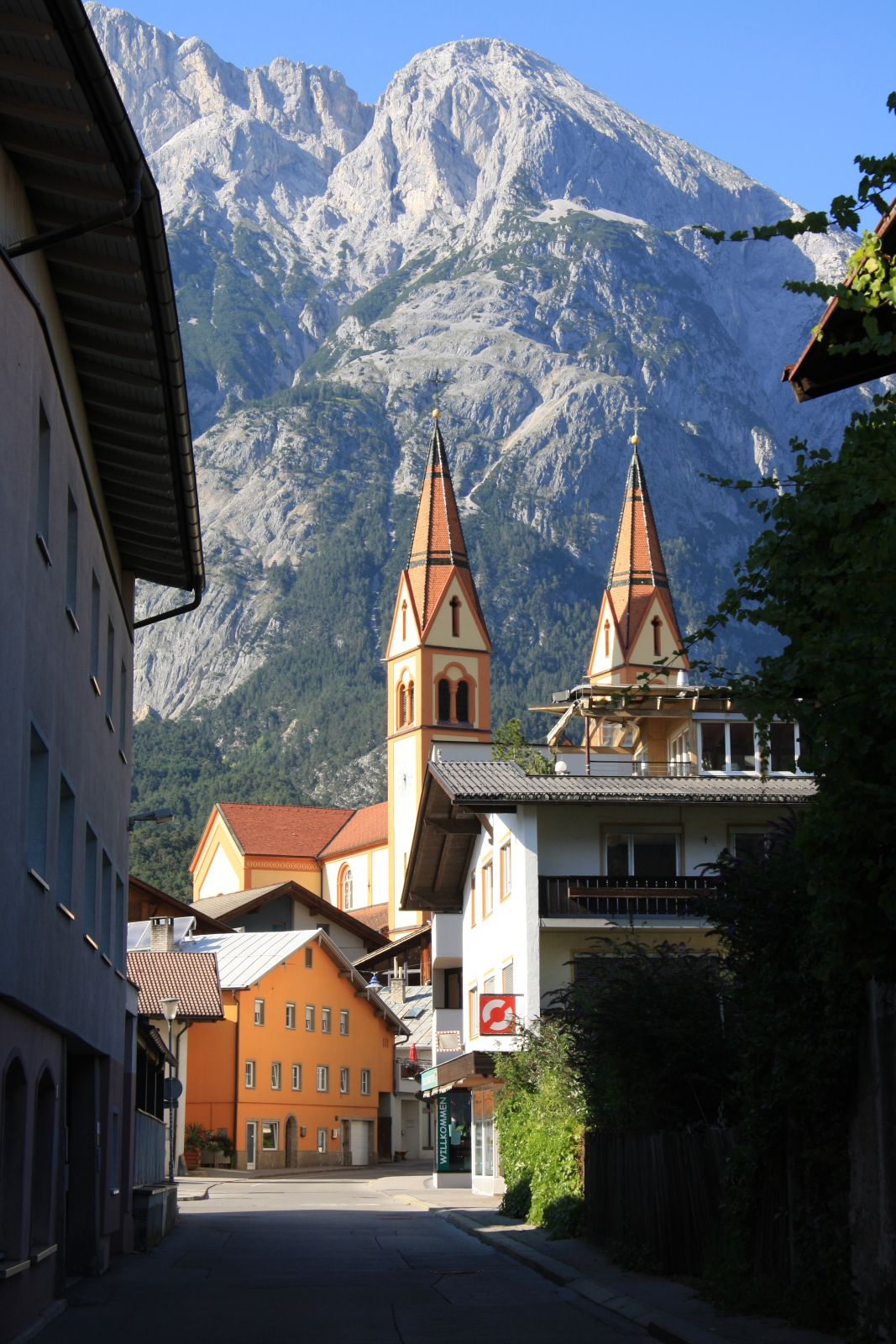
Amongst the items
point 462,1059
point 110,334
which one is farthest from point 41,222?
point 462,1059

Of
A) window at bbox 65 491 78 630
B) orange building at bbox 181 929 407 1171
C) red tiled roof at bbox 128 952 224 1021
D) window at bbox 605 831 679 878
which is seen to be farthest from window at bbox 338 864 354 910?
window at bbox 65 491 78 630

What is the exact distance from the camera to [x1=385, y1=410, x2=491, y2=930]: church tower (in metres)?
97.1

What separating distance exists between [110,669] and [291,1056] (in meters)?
47.1

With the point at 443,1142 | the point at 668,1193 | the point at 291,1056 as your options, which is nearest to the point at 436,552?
the point at 291,1056

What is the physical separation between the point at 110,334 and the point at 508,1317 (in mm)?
9297

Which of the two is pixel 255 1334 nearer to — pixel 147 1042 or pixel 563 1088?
pixel 563 1088

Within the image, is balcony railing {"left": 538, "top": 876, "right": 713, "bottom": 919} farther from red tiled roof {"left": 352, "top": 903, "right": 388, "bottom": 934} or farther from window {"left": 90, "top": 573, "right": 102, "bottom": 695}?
red tiled roof {"left": 352, "top": 903, "right": 388, "bottom": 934}

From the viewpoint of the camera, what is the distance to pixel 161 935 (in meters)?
63.3

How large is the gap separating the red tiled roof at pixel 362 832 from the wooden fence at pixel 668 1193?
100m

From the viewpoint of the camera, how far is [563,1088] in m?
26.2

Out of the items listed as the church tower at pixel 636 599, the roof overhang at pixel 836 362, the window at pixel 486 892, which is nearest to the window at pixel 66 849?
the roof overhang at pixel 836 362

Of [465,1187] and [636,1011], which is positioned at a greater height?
[636,1011]

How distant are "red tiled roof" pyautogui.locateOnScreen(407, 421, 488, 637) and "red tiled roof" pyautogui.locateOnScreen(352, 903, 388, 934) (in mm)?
21250

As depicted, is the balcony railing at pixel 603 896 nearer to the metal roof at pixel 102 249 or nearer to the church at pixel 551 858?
the church at pixel 551 858
